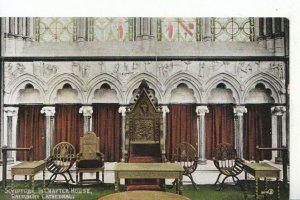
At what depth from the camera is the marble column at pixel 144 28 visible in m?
7.30

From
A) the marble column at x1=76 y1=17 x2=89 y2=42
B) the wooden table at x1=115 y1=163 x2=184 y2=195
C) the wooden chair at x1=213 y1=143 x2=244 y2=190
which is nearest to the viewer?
the wooden table at x1=115 y1=163 x2=184 y2=195

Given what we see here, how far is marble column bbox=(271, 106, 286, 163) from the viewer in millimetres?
7410

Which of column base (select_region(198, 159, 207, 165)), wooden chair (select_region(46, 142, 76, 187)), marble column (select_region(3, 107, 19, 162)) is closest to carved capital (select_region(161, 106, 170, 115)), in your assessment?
column base (select_region(198, 159, 207, 165))

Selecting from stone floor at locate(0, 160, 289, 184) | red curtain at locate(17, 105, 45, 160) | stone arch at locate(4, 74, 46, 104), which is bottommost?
stone floor at locate(0, 160, 289, 184)

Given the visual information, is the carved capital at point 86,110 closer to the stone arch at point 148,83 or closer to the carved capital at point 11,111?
the stone arch at point 148,83

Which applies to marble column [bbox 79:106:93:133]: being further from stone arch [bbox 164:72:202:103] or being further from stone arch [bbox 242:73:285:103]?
stone arch [bbox 242:73:285:103]

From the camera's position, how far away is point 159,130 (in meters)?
7.06

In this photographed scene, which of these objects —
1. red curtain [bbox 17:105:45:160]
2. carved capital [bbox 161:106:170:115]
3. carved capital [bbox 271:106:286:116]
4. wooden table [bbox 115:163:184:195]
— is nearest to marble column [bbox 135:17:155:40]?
carved capital [bbox 161:106:170:115]

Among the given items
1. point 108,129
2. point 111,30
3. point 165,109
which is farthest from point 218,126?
point 111,30

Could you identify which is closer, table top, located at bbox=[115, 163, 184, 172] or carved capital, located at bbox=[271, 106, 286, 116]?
table top, located at bbox=[115, 163, 184, 172]

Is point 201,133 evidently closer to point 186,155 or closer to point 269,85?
point 186,155

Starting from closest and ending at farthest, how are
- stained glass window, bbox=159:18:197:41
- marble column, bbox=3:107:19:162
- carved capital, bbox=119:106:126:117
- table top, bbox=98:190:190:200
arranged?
table top, bbox=98:190:190:200, marble column, bbox=3:107:19:162, stained glass window, bbox=159:18:197:41, carved capital, bbox=119:106:126:117

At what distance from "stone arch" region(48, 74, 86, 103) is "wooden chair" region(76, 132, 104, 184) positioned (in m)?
0.81

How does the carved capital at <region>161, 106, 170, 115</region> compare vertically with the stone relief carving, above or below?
below
